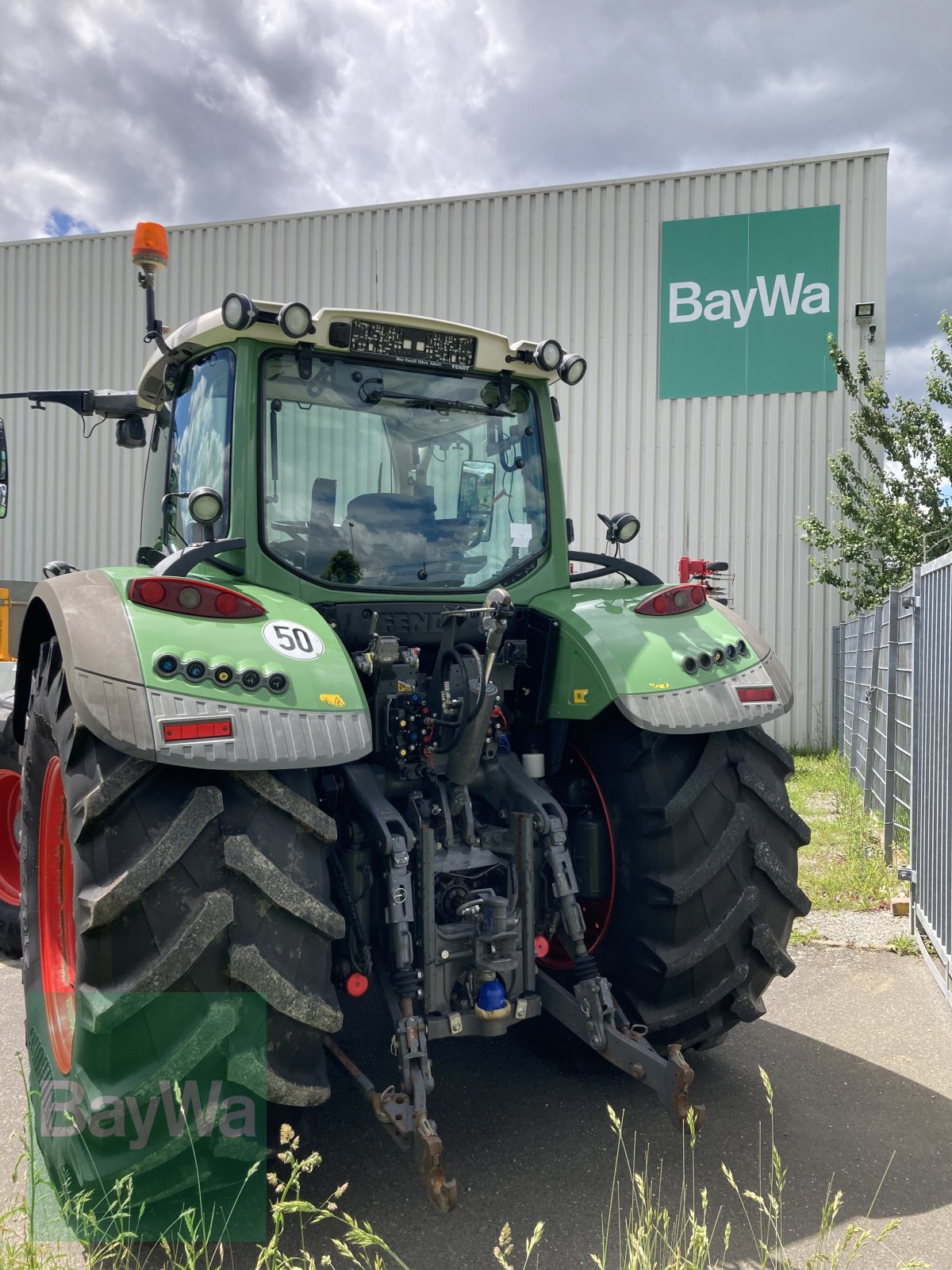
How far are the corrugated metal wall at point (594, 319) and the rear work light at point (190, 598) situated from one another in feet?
35.3

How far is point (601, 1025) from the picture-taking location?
3.00 m

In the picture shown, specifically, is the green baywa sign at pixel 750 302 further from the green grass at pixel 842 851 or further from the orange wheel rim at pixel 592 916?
the orange wheel rim at pixel 592 916

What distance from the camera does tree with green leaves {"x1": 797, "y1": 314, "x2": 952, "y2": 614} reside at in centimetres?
1114

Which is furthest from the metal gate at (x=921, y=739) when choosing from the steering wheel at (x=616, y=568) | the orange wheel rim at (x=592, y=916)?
the orange wheel rim at (x=592, y=916)

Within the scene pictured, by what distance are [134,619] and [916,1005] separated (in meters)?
3.66

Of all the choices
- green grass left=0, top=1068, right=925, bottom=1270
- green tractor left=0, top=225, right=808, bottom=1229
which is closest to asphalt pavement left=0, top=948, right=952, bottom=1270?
green grass left=0, top=1068, right=925, bottom=1270

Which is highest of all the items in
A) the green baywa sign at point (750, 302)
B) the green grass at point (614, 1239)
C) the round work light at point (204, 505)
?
the green baywa sign at point (750, 302)

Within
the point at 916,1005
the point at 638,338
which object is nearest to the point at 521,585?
the point at 916,1005

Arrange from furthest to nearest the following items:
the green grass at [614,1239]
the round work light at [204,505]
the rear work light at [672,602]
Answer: the rear work light at [672,602], the round work light at [204,505], the green grass at [614,1239]

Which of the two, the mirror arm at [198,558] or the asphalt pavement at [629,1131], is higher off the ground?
the mirror arm at [198,558]

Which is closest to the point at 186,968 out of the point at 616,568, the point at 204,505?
the point at 204,505

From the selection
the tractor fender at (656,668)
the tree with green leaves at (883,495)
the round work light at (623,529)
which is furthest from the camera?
the tree with green leaves at (883,495)

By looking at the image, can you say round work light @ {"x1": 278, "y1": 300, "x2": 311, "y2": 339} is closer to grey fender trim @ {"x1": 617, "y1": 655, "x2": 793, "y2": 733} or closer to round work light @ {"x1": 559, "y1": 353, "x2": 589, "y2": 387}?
round work light @ {"x1": 559, "y1": 353, "x2": 589, "y2": 387}

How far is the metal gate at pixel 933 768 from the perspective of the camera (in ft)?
14.9
